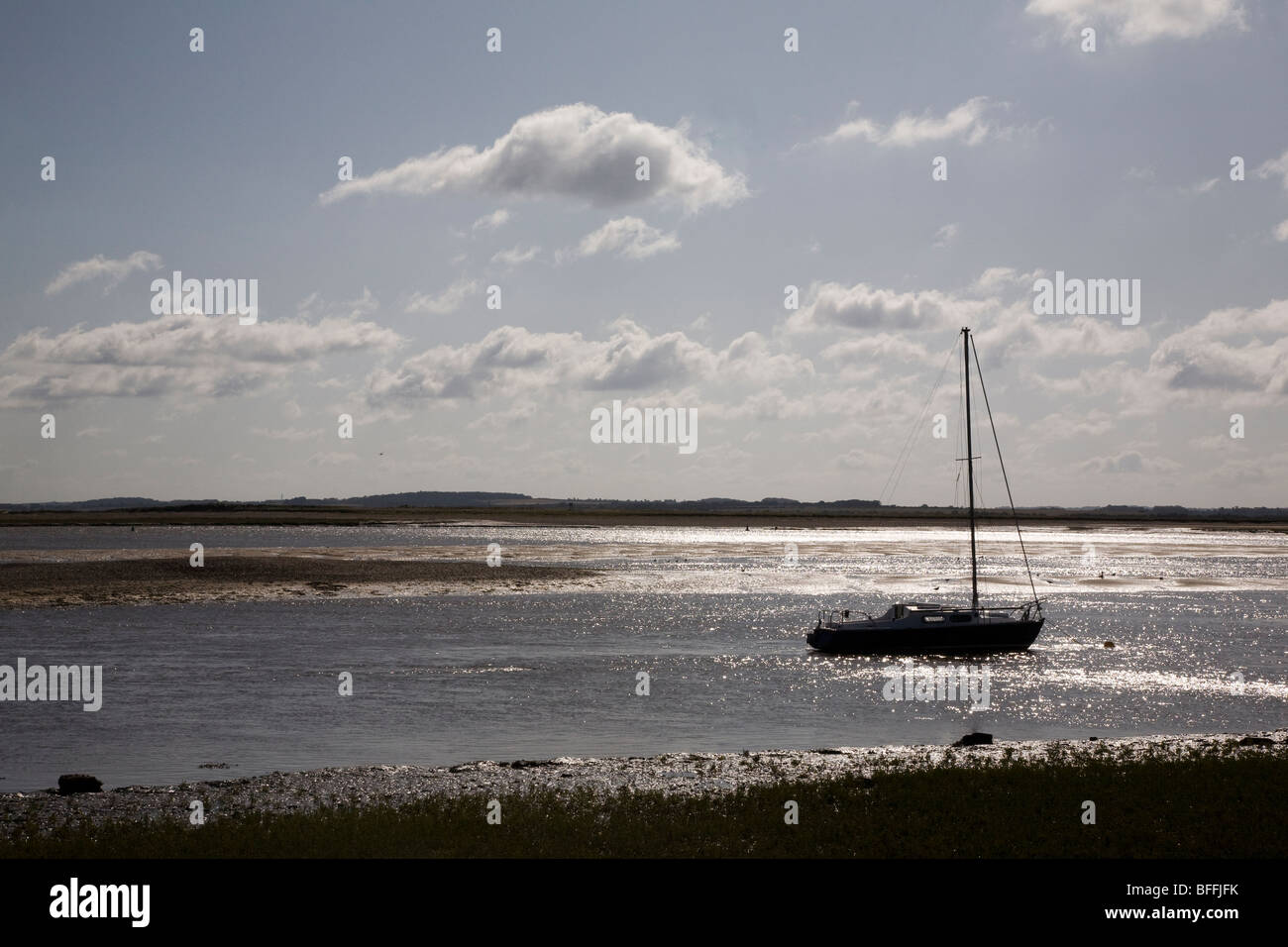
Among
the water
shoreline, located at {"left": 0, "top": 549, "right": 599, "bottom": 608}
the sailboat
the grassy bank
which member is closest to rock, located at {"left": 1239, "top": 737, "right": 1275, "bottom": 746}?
the water

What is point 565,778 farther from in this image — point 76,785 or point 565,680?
point 565,680

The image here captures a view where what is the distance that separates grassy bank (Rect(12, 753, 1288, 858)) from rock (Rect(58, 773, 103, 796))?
15.2 ft

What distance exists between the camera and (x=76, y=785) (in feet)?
76.8

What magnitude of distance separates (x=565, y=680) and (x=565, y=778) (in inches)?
691

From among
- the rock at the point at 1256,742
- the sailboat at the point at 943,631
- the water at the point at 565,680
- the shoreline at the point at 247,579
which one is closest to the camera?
the rock at the point at 1256,742

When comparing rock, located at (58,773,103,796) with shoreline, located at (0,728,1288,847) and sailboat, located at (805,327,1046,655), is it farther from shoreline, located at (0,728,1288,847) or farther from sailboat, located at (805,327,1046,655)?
sailboat, located at (805,327,1046,655)

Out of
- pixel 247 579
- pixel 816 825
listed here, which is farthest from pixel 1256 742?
pixel 247 579

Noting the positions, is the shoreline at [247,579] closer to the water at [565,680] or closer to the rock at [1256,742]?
the water at [565,680]

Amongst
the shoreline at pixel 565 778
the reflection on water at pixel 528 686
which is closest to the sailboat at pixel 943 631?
the reflection on water at pixel 528 686

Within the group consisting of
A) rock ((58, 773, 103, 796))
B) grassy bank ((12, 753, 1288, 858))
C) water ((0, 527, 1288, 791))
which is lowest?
water ((0, 527, 1288, 791))

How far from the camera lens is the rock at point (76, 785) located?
2338cm

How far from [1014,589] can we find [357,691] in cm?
6429

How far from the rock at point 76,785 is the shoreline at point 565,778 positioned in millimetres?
397

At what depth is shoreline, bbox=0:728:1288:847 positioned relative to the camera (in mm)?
21469
